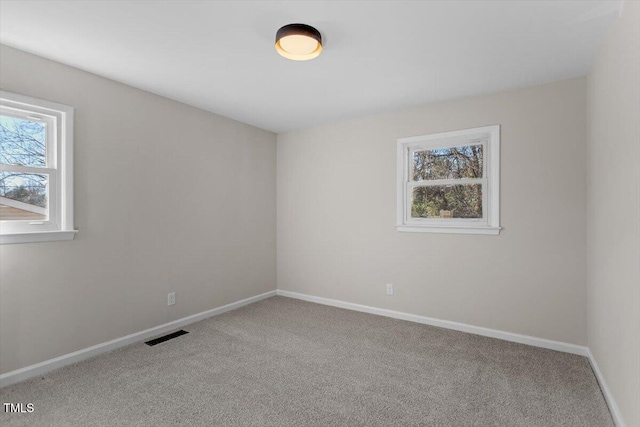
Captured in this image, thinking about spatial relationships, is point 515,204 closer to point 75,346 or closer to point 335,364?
point 335,364

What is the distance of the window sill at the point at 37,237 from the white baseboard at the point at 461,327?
2.83 metres

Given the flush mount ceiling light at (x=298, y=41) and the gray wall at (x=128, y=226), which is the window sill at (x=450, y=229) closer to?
the gray wall at (x=128, y=226)

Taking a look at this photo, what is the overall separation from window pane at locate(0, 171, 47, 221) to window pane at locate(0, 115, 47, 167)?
4.2 inches

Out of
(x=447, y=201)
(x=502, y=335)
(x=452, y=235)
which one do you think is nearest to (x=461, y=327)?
(x=502, y=335)

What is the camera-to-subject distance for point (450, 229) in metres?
3.43

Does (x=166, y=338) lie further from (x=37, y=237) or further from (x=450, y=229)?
(x=450, y=229)

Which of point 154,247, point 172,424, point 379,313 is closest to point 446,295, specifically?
point 379,313

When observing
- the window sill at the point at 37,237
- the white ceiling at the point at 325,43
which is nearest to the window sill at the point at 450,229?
the white ceiling at the point at 325,43

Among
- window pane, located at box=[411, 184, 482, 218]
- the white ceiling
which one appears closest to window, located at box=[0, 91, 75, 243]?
the white ceiling

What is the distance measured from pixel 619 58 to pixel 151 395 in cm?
367

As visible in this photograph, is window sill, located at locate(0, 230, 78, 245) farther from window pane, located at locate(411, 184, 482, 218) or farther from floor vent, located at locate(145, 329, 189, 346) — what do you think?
window pane, located at locate(411, 184, 482, 218)

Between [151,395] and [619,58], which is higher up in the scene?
[619,58]

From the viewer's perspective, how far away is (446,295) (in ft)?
11.4

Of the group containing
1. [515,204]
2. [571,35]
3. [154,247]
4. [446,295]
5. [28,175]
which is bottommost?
[446,295]
